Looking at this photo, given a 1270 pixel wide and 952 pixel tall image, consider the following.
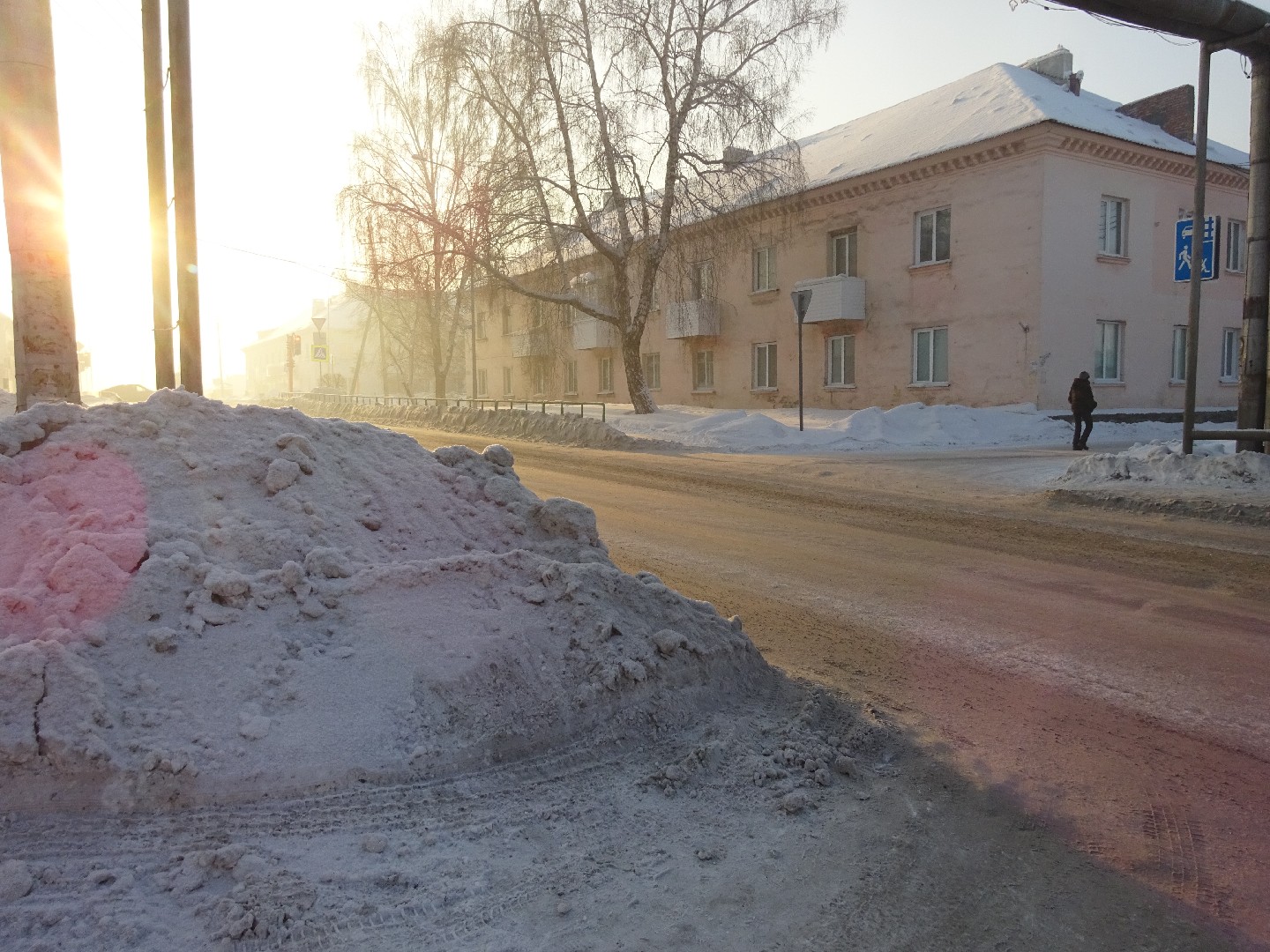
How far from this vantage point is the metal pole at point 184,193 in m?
9.96

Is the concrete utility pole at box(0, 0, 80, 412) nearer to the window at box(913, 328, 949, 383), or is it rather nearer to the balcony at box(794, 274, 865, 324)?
the balcony at box(794, 274, 865, 324)

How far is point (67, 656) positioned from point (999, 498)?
9706 mm

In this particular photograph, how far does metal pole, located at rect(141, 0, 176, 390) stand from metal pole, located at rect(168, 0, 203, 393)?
354 mm

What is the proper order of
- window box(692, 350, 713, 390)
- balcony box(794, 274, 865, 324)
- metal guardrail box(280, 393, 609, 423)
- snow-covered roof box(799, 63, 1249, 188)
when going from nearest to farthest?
snow-covered roof box(799, 63, 1249, 188), metal guardrail box(280, 393, 609, 423), balcony box(794, 274, 865, 324), window box(692, 350, 713, 390)

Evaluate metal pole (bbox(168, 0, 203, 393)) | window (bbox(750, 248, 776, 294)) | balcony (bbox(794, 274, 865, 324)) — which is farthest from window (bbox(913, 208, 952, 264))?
metal pole (bbox(168, 0, 203, 393))

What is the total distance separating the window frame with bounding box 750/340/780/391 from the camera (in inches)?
1102

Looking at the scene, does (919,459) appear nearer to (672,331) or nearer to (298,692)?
(298,692)

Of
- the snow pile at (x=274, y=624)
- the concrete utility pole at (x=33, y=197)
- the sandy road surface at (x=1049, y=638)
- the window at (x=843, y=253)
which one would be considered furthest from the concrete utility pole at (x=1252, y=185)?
the window at (x=843, y=253)

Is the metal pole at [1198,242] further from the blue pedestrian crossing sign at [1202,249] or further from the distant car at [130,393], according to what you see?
the distant car at [130,393]

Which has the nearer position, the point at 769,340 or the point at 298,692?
the point at 298,692

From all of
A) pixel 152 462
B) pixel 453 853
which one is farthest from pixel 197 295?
pixel 453 853

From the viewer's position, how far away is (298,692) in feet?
10.4

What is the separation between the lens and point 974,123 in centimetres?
2255

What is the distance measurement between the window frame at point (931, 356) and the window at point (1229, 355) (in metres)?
9.52
